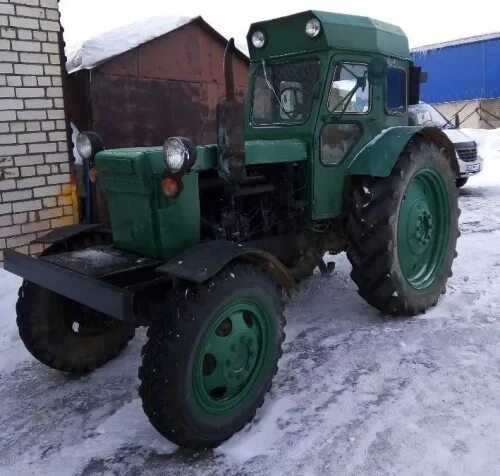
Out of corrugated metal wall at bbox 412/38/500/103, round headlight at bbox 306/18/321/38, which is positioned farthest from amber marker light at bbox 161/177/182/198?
corrugated metal wall at bbox 412/38/500/103

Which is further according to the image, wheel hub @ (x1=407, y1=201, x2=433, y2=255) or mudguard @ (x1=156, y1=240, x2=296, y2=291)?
wheel hub @ (x1=407, y1=201, x2=433, y2=255)

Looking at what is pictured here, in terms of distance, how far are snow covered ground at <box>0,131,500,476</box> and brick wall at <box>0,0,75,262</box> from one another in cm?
173

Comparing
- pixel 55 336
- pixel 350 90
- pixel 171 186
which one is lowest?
pixel 55 336

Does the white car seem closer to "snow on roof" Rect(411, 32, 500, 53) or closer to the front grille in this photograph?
the front grille

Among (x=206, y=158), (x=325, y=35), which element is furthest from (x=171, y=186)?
(x=325, y=35)

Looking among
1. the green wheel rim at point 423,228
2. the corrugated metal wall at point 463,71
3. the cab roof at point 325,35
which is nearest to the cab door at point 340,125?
the cab roof at point 325,35

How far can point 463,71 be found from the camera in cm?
2167

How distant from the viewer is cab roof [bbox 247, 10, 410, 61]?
11.8 feet

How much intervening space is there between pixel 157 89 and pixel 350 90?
3501mm

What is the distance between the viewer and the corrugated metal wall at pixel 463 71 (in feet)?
68.2

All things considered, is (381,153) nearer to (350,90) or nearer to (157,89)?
(350,90)

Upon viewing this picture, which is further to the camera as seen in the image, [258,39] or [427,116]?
[427,116]

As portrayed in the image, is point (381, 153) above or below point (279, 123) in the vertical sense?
below

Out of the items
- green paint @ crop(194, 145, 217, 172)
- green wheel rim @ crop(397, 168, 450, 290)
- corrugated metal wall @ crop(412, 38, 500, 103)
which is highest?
corrugated metal wall @ crop(412, 38, 500, 103)
